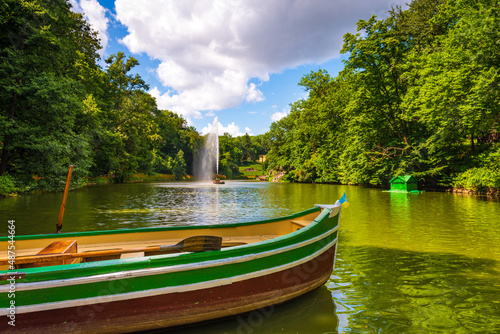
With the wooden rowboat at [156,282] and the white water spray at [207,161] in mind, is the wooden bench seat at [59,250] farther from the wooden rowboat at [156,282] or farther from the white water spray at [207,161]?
the white water spray at [207,161]

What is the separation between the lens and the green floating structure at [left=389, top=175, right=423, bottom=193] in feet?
82.0

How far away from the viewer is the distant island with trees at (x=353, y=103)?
1652 cm

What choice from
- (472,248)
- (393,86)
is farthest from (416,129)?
(472,248)

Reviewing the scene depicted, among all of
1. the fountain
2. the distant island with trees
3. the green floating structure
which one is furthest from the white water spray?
the green floating structure

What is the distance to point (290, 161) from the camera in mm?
62031

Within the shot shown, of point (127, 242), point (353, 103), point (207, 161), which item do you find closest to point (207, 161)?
point (207, 161)

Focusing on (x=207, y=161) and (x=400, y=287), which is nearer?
(x=400, y=287)

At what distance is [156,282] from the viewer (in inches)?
127

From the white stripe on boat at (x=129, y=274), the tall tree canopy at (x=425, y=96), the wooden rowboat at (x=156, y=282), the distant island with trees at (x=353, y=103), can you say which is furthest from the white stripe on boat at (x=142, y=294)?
the tall tree canopy at (x=425, y=96)

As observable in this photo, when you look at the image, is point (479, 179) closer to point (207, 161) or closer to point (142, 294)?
point (142, 294)

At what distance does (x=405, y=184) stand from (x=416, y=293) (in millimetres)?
23561

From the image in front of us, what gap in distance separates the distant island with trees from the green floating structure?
8.55 ft

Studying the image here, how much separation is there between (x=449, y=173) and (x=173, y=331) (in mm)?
31411

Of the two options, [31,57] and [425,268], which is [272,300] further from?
[31,57]
